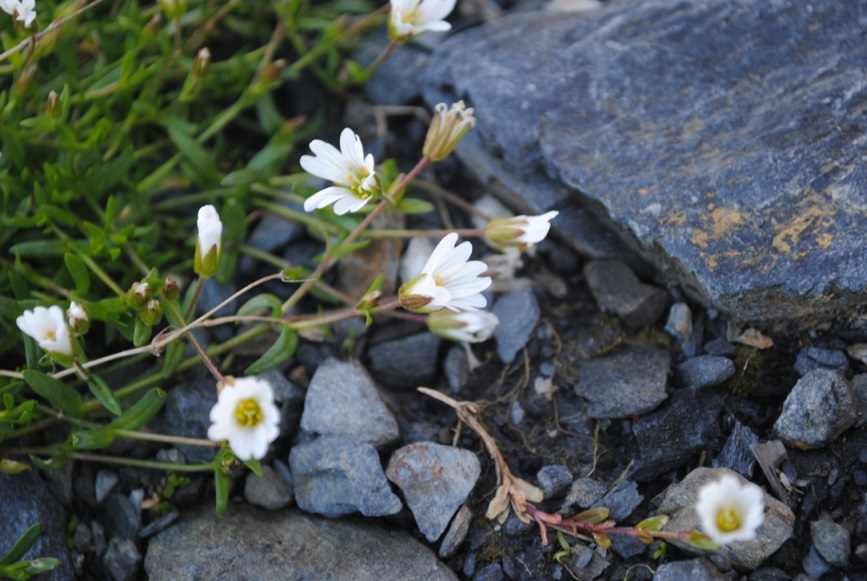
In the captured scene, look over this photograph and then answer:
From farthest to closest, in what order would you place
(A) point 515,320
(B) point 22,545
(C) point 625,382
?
(A) point 515,320
(C) point 625,382
(B) point 22,545

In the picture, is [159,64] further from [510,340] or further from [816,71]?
[816,71]

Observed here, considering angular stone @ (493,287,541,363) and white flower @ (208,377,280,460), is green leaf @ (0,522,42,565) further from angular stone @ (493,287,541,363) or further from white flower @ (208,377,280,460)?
angular stone @ (493,287,541,363)

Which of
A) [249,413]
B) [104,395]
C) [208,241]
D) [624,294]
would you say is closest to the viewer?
[249,413]

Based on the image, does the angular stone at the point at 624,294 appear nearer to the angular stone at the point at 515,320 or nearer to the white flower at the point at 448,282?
the angular stone at the point at 515,320

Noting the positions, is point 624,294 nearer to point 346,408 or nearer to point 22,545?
point 346,408

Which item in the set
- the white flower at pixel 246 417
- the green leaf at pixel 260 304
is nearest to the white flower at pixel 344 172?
the green leaf at pixel 260 304

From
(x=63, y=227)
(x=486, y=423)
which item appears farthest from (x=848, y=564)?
(x=63, y=227)

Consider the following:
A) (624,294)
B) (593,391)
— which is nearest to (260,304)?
(593,391)
